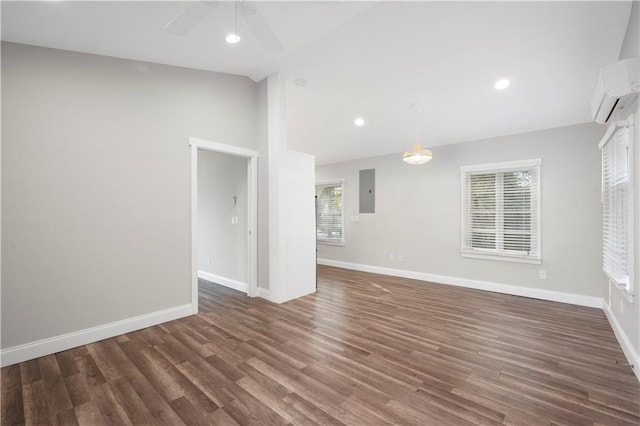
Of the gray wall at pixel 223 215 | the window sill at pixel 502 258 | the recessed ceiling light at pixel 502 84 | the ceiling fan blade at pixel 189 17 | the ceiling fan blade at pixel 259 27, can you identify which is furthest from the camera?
the gray wall at pixel 223 215

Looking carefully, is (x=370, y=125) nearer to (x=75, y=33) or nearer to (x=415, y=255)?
(x=415, y=255)

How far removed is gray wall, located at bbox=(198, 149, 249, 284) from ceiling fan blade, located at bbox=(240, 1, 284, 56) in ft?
7.73

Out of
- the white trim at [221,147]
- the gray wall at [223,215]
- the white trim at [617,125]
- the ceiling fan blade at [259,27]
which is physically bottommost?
the gray wall at [223,215]

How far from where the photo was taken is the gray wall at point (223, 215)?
14.8ft

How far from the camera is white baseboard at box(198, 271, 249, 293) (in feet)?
14.9

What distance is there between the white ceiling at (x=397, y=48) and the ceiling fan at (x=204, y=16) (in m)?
0.03

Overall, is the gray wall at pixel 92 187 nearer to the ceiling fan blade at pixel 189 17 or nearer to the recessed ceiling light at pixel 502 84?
the ceiling fan blade at pixel 189 17

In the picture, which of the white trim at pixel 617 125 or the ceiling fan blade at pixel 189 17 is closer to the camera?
the ceiling fan blade at pixel 189 17

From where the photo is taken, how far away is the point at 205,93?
3705 millimetres

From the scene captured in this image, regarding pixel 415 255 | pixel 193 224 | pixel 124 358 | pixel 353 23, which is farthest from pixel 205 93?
pixel 415 255

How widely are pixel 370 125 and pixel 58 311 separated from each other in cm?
477

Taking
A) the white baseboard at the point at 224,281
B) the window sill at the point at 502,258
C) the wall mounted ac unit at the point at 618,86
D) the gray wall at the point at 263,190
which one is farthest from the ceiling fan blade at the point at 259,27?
the window sill at the point at 502,258

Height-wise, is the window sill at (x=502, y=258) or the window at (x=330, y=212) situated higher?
the window at (x=330, y=212)

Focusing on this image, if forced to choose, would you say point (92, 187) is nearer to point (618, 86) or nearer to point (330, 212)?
point (618, 86)
